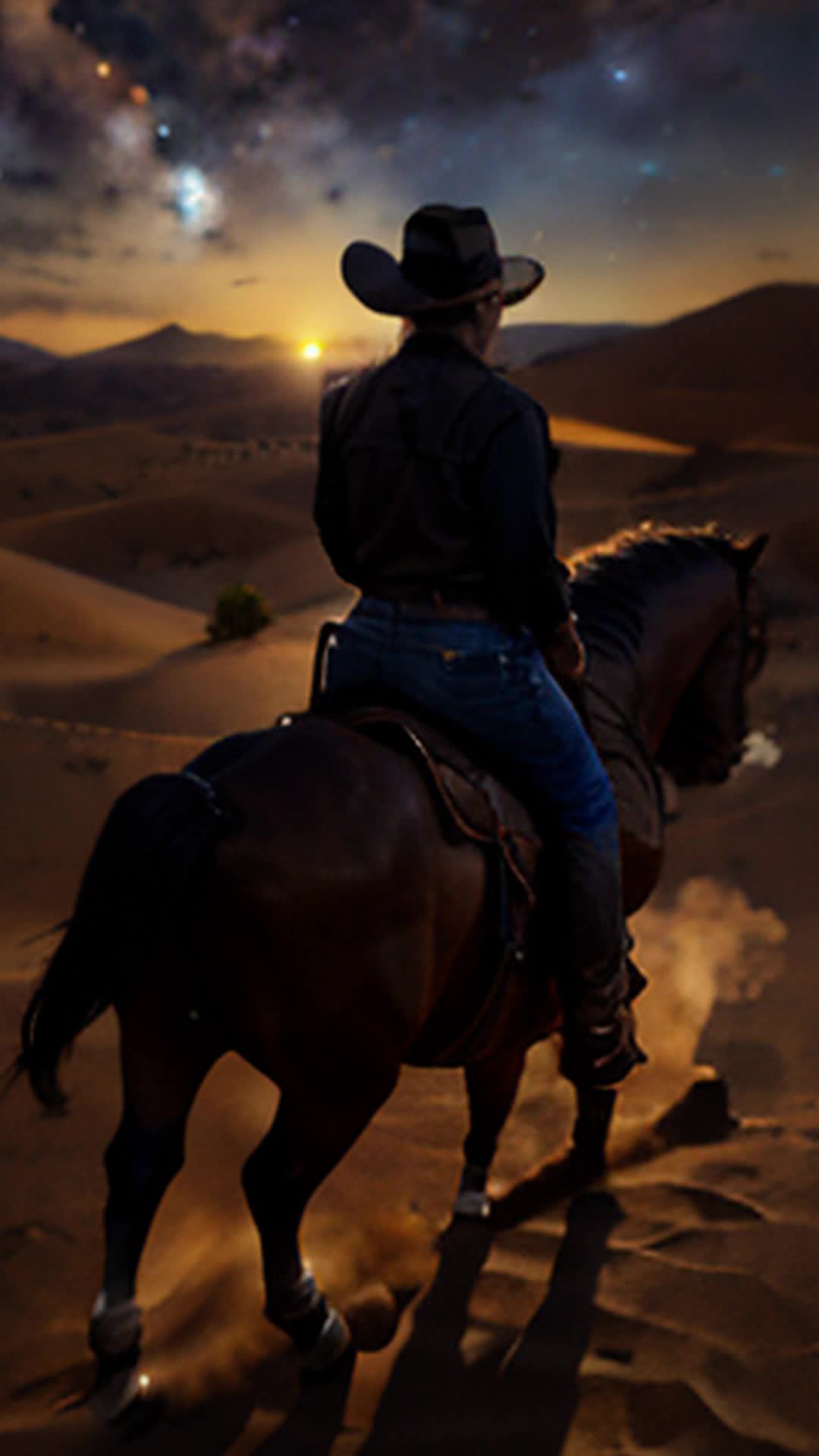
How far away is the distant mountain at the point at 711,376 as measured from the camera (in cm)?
5175

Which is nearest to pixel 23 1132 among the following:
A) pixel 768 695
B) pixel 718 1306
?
pixel 718 1306

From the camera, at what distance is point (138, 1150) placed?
2.55 meters

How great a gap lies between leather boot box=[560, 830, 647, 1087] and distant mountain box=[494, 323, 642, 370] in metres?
1.42

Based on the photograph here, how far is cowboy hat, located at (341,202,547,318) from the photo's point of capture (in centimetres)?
242

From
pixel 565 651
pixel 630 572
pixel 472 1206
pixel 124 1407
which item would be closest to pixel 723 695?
pixel 630 572

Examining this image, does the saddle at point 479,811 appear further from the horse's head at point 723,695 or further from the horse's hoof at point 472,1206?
the horse's head at point 723,695

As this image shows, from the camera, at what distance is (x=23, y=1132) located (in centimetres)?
419

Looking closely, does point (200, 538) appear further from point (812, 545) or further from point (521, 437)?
point (521, 437)

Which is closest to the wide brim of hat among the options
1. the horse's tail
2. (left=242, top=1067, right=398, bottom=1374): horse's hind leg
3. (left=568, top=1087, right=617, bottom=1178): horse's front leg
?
the horse's tail

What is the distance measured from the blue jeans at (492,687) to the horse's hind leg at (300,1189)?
3.05 feet

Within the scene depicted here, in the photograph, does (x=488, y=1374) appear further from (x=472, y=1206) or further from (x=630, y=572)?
(x=630, y=572)

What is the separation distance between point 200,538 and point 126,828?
27.2m

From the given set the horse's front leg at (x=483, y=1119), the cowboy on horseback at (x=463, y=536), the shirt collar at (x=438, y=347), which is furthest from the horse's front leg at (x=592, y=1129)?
the shirt collar at (x=438, y=347)

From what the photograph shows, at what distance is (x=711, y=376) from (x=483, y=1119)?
6971cm
